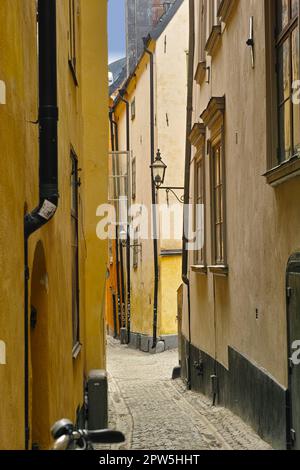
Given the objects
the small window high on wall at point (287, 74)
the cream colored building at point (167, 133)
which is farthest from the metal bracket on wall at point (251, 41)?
the cream colored building at point (167, 133)

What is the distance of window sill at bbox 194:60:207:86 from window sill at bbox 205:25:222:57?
73 cm

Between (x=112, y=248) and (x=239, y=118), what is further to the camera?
(x=112, y=248)

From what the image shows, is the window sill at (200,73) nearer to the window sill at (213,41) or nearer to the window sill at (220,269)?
the window sill at (213,41)

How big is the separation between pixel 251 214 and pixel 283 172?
2.14 m

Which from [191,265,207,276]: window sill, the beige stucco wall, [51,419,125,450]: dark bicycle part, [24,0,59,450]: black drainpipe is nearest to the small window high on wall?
the beige stucco wall

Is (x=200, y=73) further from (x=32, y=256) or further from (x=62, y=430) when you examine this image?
(x=62, y=430)

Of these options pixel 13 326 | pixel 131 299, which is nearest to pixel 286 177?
pixel 13 326

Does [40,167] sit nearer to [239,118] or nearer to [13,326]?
[13,326]

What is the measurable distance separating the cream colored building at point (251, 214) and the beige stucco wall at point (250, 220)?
0.04 feet

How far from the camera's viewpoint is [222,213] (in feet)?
39.5

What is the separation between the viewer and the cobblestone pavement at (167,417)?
9.38 metres

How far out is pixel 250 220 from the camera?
9625 mm

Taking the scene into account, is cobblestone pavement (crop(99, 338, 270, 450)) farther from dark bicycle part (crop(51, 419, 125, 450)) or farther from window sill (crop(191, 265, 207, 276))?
dark bicycle part (crop(51, 419, 125, 450))
